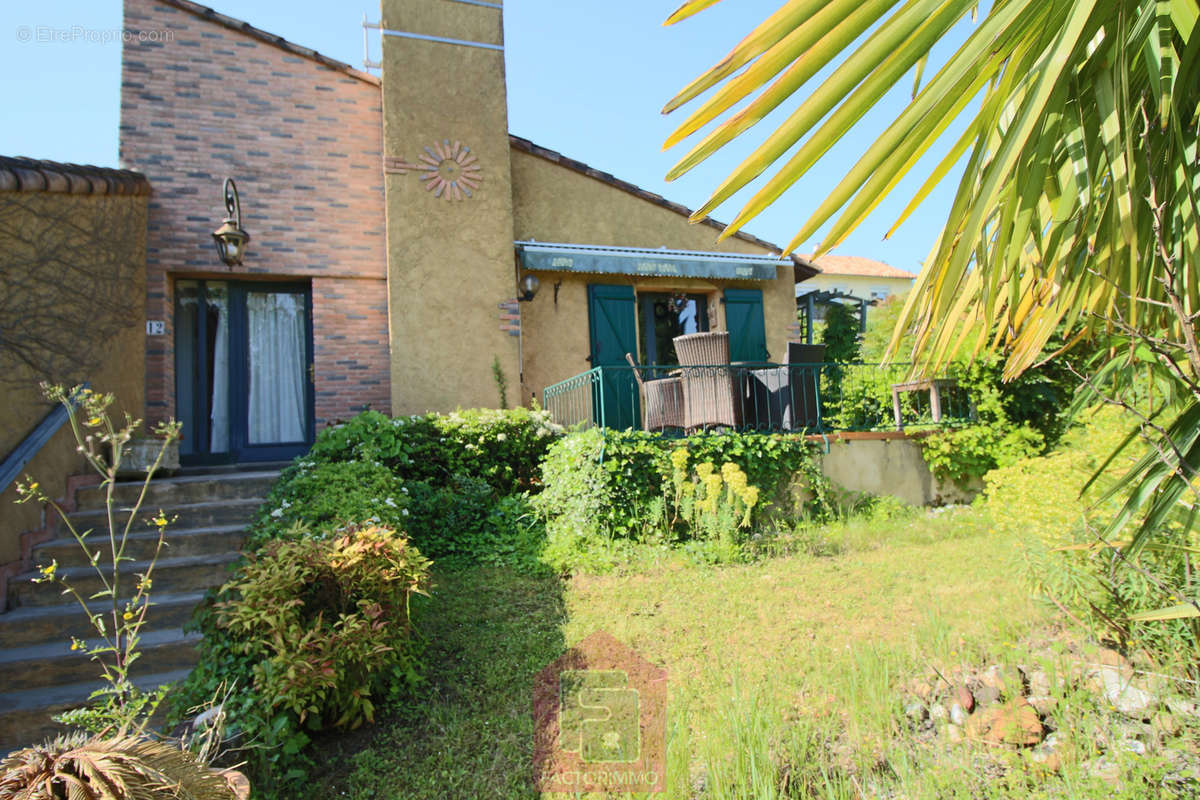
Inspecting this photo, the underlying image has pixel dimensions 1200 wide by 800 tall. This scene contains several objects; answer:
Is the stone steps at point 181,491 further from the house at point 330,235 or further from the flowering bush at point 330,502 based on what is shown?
the house at point 330,235

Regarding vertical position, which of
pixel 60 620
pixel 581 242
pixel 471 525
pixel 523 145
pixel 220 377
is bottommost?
pixel 60 620

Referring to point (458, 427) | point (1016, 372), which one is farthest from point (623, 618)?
point (458, 427)

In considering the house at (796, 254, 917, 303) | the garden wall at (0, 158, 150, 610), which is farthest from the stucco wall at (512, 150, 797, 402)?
the house at (796, 254, 917, 303)

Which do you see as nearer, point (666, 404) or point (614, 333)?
point (666, 404)

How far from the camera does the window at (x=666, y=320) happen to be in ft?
32.8

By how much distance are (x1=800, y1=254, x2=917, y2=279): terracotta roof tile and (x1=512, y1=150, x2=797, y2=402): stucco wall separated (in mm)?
18350

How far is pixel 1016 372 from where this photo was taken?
6.10ft

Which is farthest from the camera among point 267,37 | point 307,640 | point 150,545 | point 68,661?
point 267,37

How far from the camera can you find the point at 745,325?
1010 centimetres

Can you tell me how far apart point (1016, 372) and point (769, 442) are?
4987 millimetres

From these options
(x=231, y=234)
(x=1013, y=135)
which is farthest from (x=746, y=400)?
(x=1013, y=135)

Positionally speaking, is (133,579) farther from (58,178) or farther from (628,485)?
(628,485)

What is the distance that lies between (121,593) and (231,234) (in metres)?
4.39

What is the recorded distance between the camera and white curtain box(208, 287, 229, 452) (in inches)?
309
